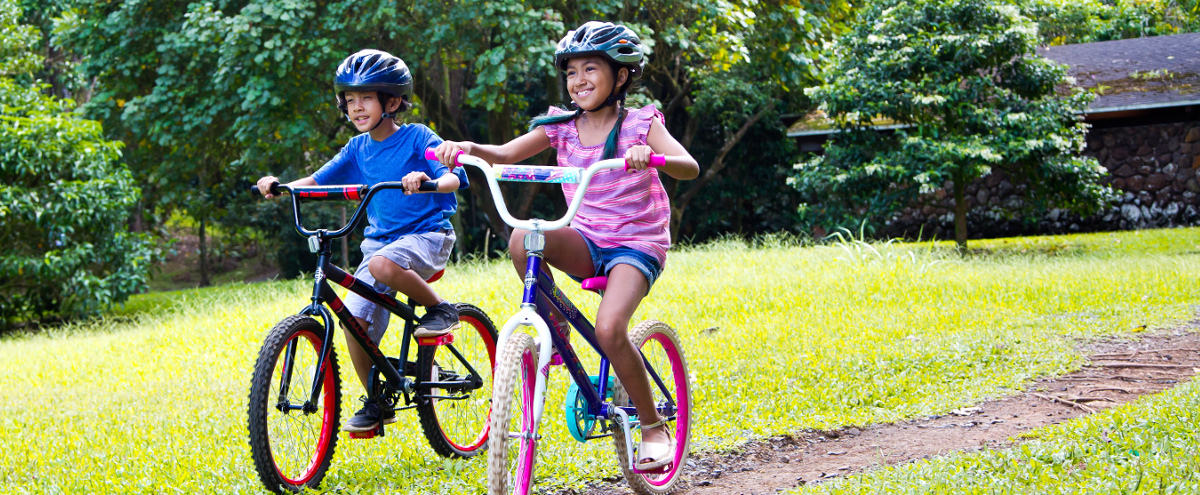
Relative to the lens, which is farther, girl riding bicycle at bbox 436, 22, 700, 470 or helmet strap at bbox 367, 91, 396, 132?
helmet strap at bbox 367, 91, 396, 132

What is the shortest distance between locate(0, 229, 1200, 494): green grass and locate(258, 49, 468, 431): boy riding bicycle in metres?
0.66

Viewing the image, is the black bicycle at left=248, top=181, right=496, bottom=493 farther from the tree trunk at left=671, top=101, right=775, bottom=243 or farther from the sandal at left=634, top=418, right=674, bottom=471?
the tree trunk at left=671, top=101, right=775, bottom=243

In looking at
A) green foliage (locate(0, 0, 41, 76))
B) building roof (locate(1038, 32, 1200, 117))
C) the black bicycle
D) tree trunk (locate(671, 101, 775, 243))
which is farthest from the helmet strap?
building roof (locate(1038, 32, 1200, 117))

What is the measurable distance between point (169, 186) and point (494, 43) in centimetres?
641

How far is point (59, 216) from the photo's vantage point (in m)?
11.6

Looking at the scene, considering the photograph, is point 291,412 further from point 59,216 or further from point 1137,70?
point 1137,70

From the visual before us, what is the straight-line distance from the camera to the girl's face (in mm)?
3320

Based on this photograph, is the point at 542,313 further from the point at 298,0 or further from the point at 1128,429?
the point at 298,0

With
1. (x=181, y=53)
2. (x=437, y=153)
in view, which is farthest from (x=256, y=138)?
(x=437, y=153)

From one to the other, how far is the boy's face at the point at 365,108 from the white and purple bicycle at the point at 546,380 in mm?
998

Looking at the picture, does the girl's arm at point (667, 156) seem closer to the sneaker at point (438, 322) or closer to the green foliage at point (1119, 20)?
the sneaker at point (438, 322)

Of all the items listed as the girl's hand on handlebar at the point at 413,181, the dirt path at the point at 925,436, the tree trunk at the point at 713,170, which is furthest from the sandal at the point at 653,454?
the tree trunk at the point at 713,170

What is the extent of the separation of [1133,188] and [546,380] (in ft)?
59.6

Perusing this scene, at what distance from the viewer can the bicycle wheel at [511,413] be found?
276cm
